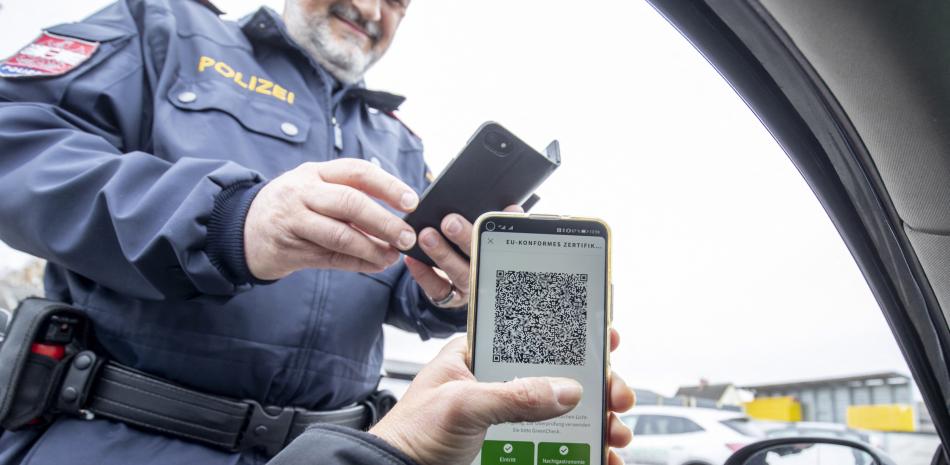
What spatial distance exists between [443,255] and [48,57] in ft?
2.73

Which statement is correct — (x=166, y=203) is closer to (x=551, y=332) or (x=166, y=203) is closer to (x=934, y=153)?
(x=551, y=332)

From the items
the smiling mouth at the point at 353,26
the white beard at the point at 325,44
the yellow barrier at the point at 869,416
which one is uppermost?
the smiling mouth at the point at 353,26

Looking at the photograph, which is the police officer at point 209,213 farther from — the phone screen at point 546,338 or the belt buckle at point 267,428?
the phone screen at point 546,338

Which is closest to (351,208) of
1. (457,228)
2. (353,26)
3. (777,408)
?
(457,228)

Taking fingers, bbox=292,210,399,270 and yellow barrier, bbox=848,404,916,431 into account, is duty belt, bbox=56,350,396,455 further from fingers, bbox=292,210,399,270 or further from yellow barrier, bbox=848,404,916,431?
yellow barrier, bbox=848,404,916,431

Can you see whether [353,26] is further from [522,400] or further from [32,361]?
[522,400]

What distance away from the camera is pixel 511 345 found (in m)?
0.70

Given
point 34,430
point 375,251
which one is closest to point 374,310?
point 375,251

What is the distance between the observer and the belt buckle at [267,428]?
1051 millimetres

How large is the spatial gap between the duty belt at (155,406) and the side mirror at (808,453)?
0.81 m

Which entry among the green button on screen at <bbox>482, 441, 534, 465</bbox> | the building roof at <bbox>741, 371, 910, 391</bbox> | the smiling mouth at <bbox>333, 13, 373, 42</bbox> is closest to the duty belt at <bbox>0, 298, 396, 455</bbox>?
the green button on screen at <bbox>482, 441, 534, 465</bbox>

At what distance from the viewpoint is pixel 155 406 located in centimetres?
99

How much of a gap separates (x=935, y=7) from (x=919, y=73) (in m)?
0.07

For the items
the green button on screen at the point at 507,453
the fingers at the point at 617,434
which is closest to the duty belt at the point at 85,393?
the green button on screen at the point at 507,453
